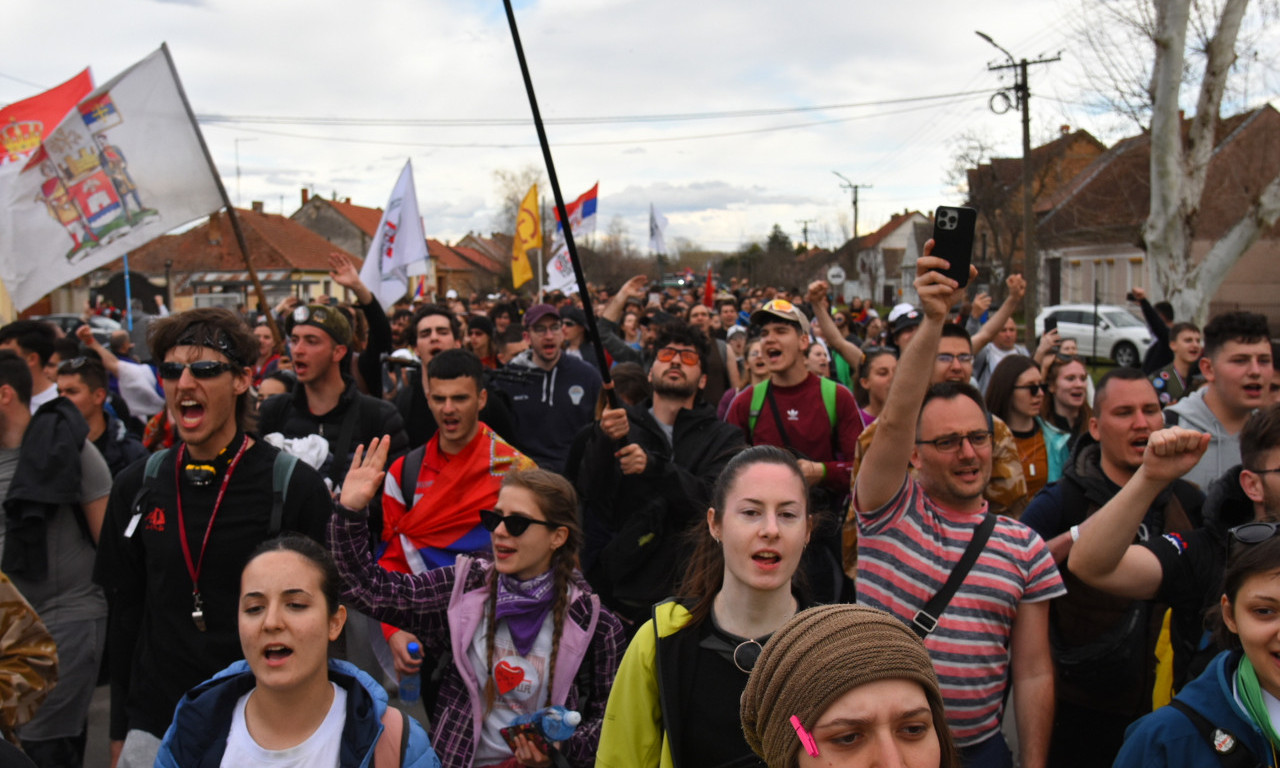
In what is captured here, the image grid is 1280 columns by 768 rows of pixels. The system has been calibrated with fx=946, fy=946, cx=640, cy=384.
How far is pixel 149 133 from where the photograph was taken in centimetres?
652

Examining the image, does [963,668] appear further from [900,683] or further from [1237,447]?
[1237,447]

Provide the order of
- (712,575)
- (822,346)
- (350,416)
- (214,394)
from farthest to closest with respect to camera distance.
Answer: (822,346) → (350,416) → (214,394) → (712,575)

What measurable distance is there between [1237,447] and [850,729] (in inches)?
142

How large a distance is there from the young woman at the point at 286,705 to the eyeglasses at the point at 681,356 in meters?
2.60

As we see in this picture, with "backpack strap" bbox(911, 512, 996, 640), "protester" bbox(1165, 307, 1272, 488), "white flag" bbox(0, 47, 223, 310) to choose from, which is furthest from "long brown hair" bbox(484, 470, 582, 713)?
"white flag" bbox(0, 47, 223, 310)

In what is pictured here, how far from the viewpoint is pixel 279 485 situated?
3270 mm

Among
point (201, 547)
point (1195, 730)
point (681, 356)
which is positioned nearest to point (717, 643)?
point (1195, 730)

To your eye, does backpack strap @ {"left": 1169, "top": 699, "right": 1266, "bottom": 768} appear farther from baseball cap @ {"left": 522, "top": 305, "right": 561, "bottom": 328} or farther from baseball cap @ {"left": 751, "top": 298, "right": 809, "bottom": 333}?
baseball cap @ {"left": 522, "top": 305, "right": 561, "bottom": 328}

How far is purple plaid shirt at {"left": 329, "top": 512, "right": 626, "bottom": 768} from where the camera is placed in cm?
317

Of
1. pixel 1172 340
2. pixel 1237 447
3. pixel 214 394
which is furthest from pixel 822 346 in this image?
pixel 214 394

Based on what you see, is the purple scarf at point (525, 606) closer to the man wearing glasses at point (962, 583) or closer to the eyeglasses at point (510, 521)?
the eyeglasses at point (510, 521)

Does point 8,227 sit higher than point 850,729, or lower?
higher

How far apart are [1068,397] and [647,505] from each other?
3.18 metres

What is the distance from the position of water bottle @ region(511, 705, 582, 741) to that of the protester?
3.05 meters
